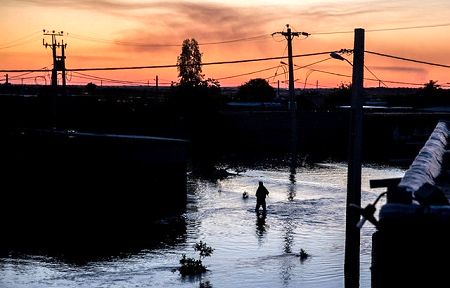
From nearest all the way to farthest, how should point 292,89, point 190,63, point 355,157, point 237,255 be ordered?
point 355,157 → point 237,255 → point 292,89 → point 190,63

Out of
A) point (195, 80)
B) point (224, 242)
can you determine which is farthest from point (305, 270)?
point (195, 80)

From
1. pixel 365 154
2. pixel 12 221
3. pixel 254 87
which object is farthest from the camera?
pixel 254 87

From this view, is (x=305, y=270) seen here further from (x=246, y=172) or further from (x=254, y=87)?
(x=254, y=87)

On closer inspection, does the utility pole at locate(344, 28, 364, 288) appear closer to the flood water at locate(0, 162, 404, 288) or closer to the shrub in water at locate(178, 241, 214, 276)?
the flood water at locate(0, 162, 404, 288)

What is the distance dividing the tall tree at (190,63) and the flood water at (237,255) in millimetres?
53964

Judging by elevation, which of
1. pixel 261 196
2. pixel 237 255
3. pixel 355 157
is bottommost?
pixel 237 255

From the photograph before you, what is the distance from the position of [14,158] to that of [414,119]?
60.8 ft

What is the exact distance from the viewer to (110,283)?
56.7 feet

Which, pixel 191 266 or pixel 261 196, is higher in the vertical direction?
pixel 261 196

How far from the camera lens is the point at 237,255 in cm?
2038

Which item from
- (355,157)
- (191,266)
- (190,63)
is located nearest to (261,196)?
(191,266)

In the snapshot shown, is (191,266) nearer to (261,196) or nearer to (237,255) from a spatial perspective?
(237,255)

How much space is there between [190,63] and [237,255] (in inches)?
2695

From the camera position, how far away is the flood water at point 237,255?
17.5 metres
